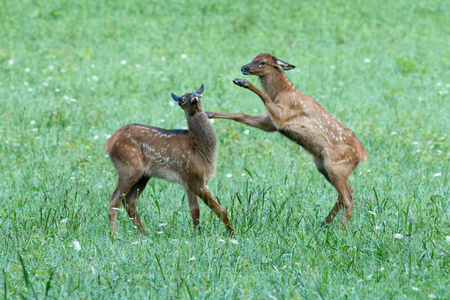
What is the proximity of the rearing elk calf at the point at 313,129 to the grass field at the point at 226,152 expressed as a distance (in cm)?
33

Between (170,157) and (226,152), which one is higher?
(170,157)

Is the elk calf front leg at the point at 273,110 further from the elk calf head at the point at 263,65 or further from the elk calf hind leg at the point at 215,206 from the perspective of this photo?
the elk calf hind leg at the point at 215,206

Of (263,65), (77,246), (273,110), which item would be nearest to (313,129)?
(273,110)

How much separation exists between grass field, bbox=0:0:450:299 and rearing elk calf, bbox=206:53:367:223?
1.08ft

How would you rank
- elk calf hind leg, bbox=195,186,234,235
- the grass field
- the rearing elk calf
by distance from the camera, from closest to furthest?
the grass field → elk calf hind leg, bbox=195,186,234,235 → the rearing elk calf

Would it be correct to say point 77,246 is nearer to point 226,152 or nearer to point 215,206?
point 215,206

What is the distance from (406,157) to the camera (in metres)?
8.52

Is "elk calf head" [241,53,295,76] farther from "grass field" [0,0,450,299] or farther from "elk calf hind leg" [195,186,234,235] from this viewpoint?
"elk calf hind leg" [195,186,234,235]

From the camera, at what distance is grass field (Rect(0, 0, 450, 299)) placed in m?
4.82

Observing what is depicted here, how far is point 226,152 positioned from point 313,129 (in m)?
2.11

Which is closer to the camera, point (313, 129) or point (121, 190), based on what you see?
point (121, 190)

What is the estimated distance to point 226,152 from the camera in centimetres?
877

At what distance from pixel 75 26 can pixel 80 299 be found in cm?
1202

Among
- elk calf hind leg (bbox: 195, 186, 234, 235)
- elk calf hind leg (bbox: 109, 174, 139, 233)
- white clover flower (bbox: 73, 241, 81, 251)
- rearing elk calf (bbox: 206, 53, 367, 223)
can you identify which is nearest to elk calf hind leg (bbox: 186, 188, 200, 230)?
elk calf hind leg (bbox: 195, 186, 234, 235)
